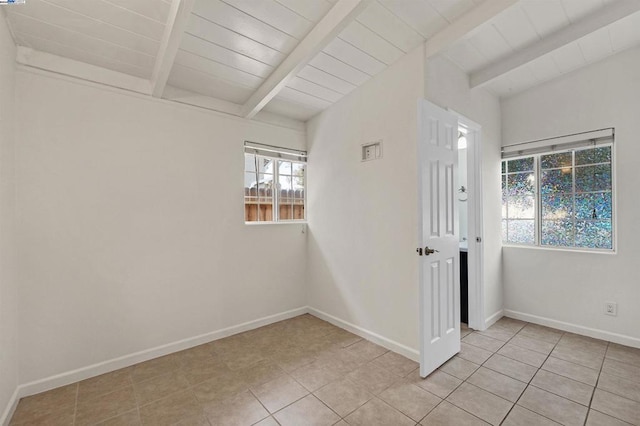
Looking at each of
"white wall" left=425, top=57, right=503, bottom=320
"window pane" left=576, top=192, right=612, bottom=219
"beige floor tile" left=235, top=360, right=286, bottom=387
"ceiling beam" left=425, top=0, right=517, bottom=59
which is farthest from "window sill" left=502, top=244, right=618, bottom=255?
"beige floor tile" left=235, top=360, right=286, bottom=387

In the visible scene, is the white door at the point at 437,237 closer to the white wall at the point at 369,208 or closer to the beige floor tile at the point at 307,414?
the white wall at the point at 369,208

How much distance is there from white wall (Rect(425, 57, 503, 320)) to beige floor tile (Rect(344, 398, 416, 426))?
1.86m

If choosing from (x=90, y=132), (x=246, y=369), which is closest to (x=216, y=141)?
(x=90, y=132)

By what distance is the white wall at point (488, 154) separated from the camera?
2.66 metres

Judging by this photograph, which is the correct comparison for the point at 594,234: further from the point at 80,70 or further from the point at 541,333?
the point at 80,70

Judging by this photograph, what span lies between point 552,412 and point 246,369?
2153 mm

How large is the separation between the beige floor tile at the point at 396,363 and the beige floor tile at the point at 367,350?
6cm

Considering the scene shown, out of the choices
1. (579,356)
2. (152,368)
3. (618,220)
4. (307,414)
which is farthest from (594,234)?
(152,368)

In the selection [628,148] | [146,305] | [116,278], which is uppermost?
[628,148]

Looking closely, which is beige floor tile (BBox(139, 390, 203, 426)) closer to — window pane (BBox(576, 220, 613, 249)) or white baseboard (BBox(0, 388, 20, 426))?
white baseboard (BBox(0, 388, 20, 426))

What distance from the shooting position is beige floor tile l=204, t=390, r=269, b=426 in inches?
68.7

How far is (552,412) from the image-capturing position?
1758 millimetres

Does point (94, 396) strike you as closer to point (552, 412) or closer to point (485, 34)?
point (552, 412)

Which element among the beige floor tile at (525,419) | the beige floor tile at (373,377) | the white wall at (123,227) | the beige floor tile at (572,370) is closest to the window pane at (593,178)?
the beige floor tile at (572,370)
